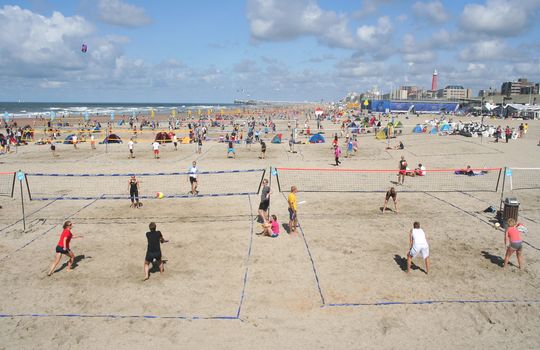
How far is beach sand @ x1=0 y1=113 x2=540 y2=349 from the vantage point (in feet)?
22.5

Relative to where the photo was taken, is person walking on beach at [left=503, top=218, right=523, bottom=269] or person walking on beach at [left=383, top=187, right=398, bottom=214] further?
person walking on beach at [left=383, top=187, right=398, bottom=214]

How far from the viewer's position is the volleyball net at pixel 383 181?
59.3ft

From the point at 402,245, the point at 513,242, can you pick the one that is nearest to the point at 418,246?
the point at 402,245

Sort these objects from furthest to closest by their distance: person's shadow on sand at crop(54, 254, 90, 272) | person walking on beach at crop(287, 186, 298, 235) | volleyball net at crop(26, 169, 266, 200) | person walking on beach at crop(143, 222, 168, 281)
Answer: volleyball net at crop(26, 169, 266, 200)
person walking on beach at crop(287, 186, 298, 235)
person's shadow on sand at crop(54, 254, 90, 272)
person walking on beach at crop(143, 222, 168, 281)

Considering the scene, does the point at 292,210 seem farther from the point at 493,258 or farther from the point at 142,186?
the point at 142,186

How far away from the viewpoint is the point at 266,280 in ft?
28.9

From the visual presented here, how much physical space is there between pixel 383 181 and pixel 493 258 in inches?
396

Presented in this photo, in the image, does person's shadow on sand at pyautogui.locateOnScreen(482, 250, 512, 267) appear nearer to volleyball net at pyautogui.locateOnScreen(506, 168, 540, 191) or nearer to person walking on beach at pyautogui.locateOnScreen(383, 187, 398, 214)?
person walking on beach at pyautogui.locateOnScreen(383, 187, 398, 214)

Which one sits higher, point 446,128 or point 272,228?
point 446,128

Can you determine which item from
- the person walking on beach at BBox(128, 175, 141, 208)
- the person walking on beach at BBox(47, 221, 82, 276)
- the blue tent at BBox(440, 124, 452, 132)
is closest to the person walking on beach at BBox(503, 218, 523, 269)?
the person walking on beach at BBox(47, 221, 82, 276)

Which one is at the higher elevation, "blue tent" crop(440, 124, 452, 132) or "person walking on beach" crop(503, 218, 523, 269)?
"blue tent" crop(440, 124, 452, 132)

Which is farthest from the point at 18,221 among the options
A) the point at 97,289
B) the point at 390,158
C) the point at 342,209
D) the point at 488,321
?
the point at 390,158

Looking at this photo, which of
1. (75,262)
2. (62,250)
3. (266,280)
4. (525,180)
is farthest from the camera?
(525,180)

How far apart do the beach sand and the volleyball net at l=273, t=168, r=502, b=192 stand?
6.84 ft
